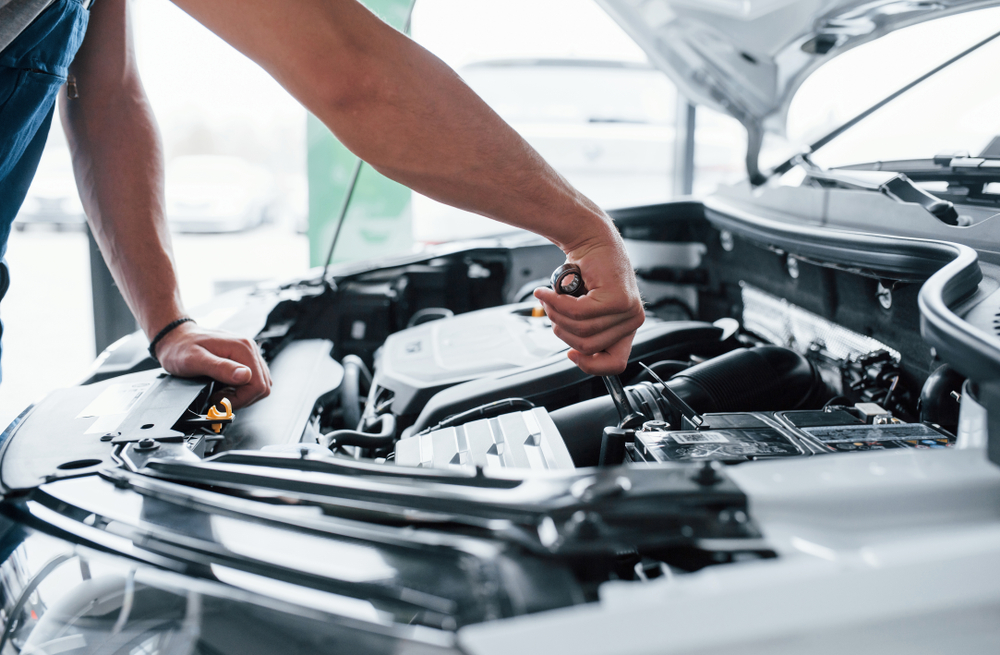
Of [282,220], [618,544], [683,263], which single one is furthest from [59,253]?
[618,544]

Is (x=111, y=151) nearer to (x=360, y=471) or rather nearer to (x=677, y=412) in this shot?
(x=360, y=471)

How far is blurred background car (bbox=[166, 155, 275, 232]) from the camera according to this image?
5641 millimetres

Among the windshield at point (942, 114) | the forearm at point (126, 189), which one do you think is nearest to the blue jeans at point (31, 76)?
the forearm at point (126, 189)

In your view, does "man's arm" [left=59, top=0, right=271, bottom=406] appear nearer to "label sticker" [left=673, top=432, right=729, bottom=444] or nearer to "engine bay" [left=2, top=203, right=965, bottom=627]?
"engine bay" [left=2, top=203, right=965, bottom=627]

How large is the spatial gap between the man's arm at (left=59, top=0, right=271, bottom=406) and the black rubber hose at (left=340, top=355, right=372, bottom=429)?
9.6 inches

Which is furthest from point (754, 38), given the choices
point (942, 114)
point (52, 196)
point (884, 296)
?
point (52, 196)

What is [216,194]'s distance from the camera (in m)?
5.86

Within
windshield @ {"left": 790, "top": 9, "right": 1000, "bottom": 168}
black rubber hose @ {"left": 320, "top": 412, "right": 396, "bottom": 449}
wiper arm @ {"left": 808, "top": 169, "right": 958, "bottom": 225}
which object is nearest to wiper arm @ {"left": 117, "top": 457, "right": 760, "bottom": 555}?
black rubber hose @ {"left": 320, "top": 412, "right": 396, "bottom": 449}

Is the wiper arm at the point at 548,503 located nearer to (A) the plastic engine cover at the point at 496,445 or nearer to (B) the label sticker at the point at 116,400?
(A) the plastic engine cover at the point at 496,445

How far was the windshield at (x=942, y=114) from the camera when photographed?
1.31m

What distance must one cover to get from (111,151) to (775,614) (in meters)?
1.30

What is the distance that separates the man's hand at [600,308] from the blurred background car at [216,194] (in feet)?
17.1

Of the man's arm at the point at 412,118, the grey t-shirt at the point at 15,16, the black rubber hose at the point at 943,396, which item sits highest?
the grey t-shirt at the point at 15,16

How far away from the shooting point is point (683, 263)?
1.84 m
